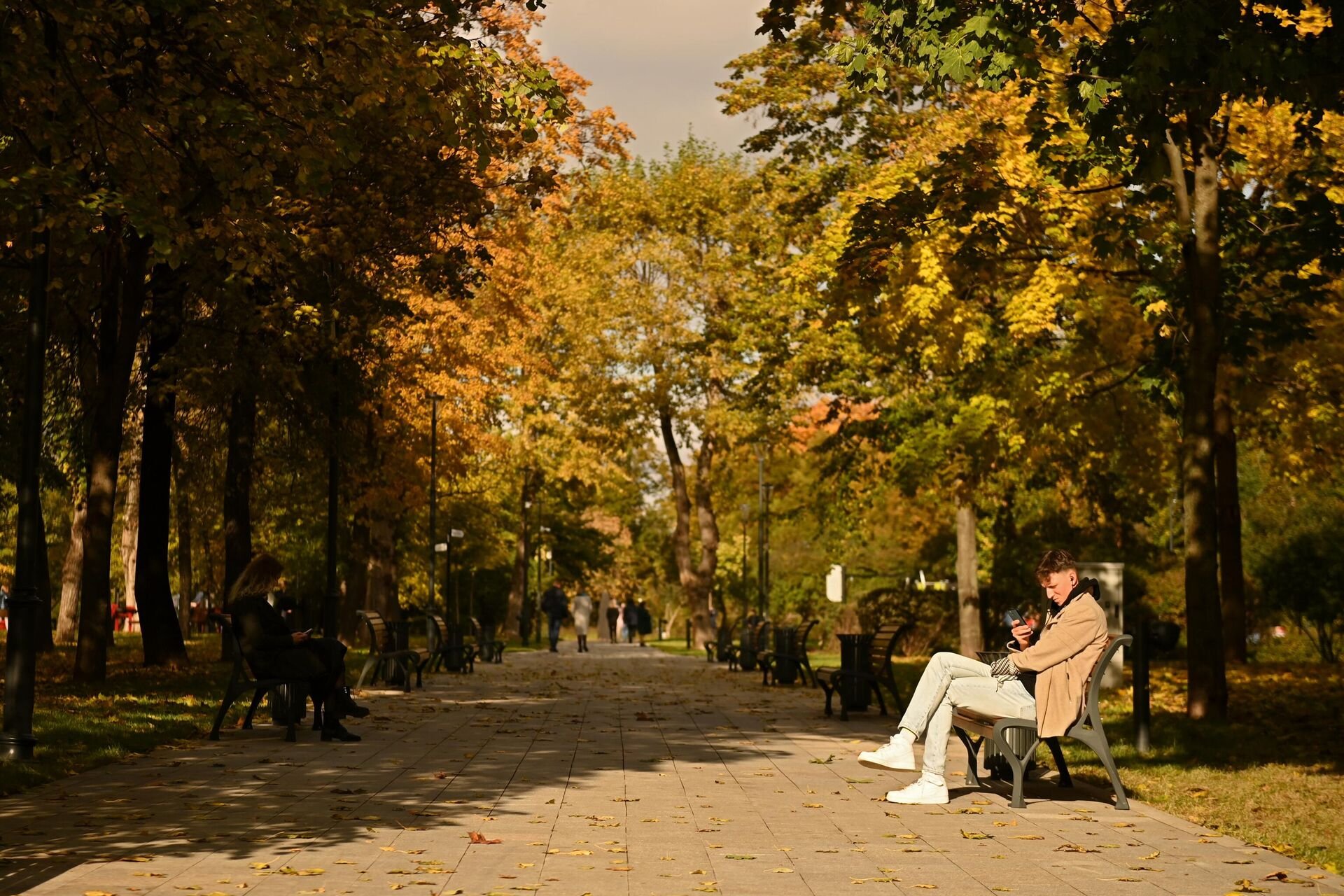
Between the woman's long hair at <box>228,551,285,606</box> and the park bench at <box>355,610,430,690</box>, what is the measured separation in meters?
5.37

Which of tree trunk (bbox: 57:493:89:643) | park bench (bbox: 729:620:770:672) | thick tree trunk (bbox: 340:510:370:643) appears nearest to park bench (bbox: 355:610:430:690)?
park bench (bbox: 729:620:770:672)

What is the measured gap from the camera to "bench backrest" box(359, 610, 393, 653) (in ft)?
67.5

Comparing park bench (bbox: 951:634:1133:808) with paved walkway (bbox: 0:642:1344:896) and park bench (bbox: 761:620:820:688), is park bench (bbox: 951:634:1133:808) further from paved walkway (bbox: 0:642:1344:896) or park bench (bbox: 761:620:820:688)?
park bench (bbox: 761:620:820:688)

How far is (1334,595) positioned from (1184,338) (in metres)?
16.5

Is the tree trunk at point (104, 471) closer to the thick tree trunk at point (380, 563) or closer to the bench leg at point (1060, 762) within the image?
the bench leg at point (1060, 762)

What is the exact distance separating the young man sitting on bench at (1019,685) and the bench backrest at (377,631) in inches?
440

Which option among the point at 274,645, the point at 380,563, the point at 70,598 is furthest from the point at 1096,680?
the point at 70,598

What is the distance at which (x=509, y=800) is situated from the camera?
10047 millimetres

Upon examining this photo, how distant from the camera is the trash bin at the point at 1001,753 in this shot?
33.7ft

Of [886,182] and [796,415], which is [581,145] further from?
[886,182]

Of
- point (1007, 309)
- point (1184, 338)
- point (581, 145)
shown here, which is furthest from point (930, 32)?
point (581, 145)

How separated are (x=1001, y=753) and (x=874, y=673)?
6999 mm

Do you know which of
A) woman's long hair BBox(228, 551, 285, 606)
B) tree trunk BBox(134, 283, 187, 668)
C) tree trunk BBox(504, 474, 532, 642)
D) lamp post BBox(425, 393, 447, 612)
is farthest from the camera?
tree trunk BBox(504, 474, 532, 642)

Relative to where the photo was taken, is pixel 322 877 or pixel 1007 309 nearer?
pixel 322 877
